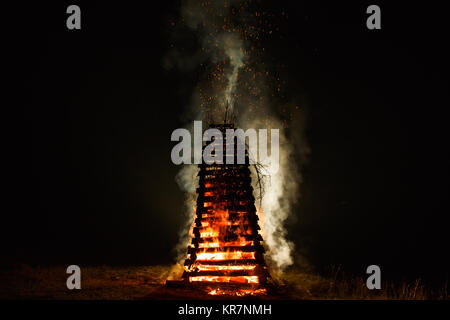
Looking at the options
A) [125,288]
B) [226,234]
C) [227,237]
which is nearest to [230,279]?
[227,237]

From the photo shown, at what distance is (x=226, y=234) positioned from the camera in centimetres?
1091

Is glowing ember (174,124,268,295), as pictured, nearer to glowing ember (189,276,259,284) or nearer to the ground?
glowing ember (189,276,259,284)

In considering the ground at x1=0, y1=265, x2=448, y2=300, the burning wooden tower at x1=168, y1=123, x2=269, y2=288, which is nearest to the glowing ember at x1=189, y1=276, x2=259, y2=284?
the burning wooden tower at x1=168, y1=123, x2=269, y2=288

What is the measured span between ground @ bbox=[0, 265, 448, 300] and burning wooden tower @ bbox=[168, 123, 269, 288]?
0.79 m

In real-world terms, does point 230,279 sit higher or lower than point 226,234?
lower

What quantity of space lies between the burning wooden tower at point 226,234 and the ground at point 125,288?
2.59ft

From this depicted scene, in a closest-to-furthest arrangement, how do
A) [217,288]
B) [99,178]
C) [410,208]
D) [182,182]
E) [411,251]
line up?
1. [217,288]
2. [182,182]
3. [99,178]
4. [411,251]
5. [410,208]

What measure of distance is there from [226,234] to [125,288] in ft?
11.4

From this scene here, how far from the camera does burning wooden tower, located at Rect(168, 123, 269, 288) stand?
1022 centimetres

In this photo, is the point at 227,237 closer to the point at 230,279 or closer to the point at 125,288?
the point at 230,279

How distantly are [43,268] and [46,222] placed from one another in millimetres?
14393
